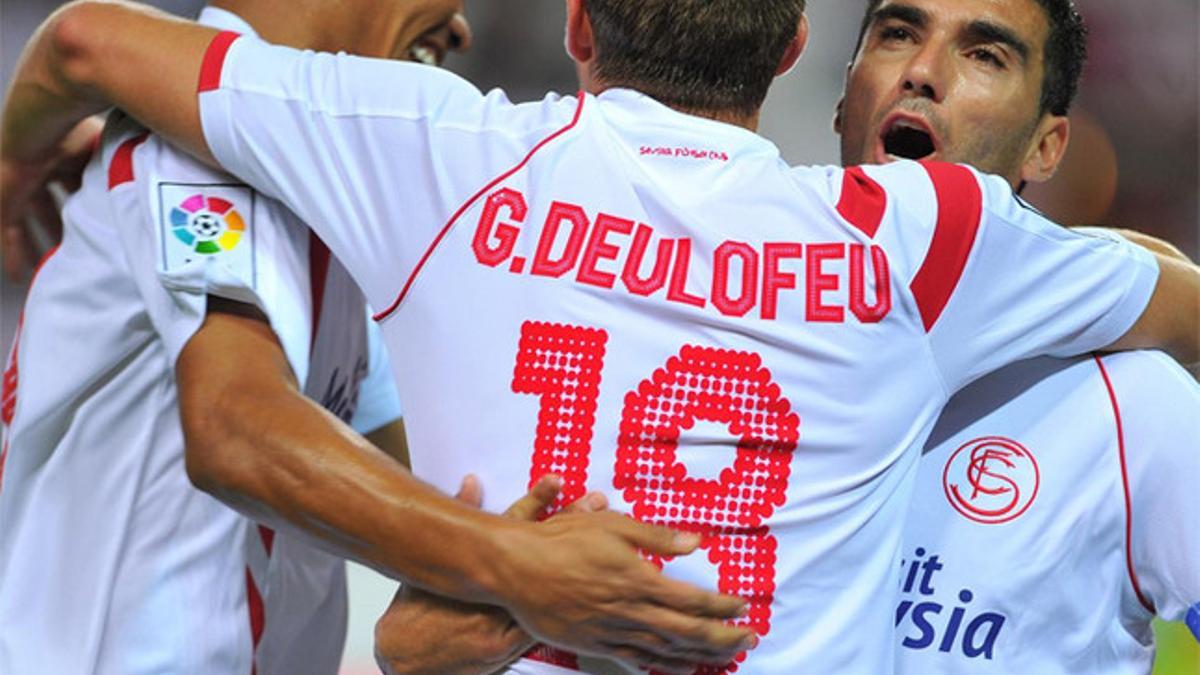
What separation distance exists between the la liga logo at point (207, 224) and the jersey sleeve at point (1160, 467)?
129 centimetres

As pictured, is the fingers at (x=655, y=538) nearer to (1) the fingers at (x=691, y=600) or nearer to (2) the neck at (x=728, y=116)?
(1) the fingers at (x=691, y=600)

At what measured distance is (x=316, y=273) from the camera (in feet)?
8.46

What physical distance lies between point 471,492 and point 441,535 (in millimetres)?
124

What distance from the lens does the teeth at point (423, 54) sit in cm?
284

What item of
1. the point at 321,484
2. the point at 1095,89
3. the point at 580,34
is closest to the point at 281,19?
the point at 580,34

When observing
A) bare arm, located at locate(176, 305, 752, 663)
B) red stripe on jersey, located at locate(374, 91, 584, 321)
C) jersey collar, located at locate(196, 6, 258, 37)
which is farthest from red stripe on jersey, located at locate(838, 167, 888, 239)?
jersey collar, located at locate(196, 6, 258, 37)

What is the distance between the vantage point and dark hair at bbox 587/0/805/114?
7.22ft

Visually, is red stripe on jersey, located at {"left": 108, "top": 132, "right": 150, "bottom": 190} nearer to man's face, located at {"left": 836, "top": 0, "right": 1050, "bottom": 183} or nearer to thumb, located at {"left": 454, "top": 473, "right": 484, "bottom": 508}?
thumb, located at {"left": 454, "top": 473, "right": 484, "bottom": 508}

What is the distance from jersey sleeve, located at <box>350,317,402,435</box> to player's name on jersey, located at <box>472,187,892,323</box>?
37.9 inches

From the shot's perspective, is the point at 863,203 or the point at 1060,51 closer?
the point at 863,203

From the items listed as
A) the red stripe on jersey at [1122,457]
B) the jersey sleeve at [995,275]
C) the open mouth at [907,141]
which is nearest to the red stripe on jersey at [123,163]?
the jersey sleeve at [995,275]

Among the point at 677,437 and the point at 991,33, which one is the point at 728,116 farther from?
the point at 991,33

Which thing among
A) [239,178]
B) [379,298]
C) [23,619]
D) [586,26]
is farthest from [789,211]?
[23,619]

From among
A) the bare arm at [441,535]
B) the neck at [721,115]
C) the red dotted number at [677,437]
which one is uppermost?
the neck at [721,115]
